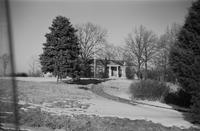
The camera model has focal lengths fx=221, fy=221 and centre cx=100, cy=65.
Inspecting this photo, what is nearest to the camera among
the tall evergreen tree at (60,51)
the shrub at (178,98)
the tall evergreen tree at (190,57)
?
the tall evergreen tree at (190,57)

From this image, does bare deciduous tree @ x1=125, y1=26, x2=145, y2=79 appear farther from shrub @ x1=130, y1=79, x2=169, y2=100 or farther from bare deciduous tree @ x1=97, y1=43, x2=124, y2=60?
shrub @ x1=130, y1=79, x2=169, y2=100

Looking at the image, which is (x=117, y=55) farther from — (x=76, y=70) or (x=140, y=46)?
(x=76, y=70)

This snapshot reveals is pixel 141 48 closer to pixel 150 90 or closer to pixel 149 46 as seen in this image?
pixel 149 46

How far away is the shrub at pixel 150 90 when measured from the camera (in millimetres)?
20609

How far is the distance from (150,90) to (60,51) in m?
12.9

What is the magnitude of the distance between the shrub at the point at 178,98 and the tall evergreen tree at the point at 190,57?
20.2 ft

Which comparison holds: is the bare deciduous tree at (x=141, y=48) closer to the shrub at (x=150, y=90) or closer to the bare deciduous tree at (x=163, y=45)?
the bare deciduous tree at (x=163, y=45)

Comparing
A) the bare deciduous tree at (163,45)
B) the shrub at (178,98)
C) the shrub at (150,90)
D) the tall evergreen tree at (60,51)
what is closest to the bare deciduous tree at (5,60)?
the shrub at (178,98)

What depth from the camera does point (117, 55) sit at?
6706 cm

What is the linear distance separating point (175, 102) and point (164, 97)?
5.25 ft

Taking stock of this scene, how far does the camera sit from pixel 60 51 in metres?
28.0

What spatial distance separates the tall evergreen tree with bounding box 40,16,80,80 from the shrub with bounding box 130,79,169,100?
9817mm

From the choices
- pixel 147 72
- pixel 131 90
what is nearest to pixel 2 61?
pixel 131 90

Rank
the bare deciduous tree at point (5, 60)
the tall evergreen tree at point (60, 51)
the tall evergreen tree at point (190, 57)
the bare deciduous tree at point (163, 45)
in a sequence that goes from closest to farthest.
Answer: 1. the bare deciduous tree at point (5, 60)
2. the tall evergreen tree at point (190, 57)
3. the tall evergreen tree at point (60, 51)
4. the bare deciduous tree at point (163, 45)
